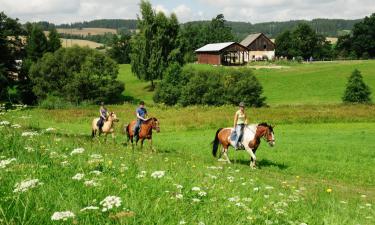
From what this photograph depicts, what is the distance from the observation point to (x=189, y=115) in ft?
160

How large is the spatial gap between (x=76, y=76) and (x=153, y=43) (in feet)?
57.1

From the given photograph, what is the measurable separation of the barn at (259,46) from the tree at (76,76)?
67.8m

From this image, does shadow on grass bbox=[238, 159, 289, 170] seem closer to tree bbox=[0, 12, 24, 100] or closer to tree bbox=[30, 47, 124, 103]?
tree bbox=[0, 12, 24, 100]

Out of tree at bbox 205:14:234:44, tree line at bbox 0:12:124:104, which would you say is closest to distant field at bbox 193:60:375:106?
tree line at bbox 0:12:124:104

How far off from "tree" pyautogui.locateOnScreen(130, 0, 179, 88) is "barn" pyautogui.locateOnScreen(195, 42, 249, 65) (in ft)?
86.4

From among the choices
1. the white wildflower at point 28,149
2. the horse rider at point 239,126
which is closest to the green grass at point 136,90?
the horse rider at point 239,126

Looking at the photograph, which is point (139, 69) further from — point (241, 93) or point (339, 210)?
point (339, 210)

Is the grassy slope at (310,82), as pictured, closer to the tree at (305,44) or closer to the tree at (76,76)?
the tree at (76,76)

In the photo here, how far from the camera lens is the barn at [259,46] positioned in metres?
134

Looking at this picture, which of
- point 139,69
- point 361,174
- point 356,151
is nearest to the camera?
point 361,174

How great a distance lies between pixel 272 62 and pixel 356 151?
300 ft

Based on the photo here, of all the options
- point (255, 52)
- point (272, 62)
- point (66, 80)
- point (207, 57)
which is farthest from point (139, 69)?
point (255, 52)

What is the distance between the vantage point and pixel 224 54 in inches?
4336

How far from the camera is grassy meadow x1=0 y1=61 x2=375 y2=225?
4707mm
